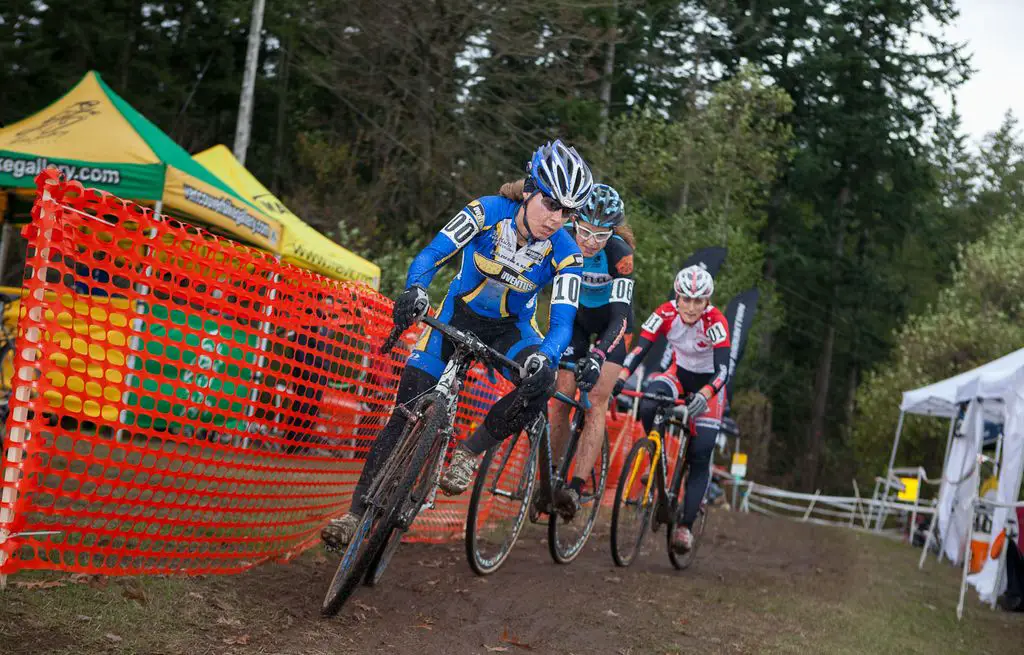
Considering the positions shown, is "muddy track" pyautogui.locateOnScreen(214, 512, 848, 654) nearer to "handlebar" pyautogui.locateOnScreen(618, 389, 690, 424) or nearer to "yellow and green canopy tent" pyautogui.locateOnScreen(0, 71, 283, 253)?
"handlebar" pyautogui.locateOnScreen(618, 389, 690, 424)

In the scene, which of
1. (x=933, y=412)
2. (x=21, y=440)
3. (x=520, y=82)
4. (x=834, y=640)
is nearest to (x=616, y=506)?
(x=834, y=640)

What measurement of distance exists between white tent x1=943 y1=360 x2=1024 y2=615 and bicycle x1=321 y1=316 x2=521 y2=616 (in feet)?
19.6

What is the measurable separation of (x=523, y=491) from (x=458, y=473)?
1.65 metres

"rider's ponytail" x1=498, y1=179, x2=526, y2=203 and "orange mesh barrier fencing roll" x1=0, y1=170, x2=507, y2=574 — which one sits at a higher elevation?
"rider's ponytail" x1=498, y1=179, x2=526, y2=203

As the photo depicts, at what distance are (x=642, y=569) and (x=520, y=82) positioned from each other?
58.4ft

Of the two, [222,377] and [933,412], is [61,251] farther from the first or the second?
[933,412]

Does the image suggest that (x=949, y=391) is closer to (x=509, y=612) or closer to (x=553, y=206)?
(x=509, y=612)

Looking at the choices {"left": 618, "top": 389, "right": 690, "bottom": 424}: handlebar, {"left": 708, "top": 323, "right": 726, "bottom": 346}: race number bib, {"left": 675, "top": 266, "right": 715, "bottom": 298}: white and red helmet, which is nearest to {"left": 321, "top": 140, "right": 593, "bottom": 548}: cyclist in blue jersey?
{"left": 618, "top": 389, "right": 690, "bottom": 424}: handlebar

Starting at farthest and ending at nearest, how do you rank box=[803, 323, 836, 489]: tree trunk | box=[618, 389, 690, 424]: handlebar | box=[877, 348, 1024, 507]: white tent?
box=[803, 323, 836, 489]: tree trunk, box=[877, 348, 1024, 507]: white tent, box=[618, 389, 690, 424]: handlebar

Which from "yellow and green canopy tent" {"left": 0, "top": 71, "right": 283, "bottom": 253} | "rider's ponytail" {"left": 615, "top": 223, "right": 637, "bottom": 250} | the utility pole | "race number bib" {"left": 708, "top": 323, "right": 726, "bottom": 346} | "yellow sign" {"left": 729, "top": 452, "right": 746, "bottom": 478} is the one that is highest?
the utility pole

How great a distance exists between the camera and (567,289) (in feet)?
19.4

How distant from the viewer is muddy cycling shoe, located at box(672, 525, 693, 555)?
8.96 m

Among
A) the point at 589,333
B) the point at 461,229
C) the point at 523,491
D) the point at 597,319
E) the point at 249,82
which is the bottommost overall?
the point at 523,491

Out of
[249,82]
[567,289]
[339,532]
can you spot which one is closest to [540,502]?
[567,289]
